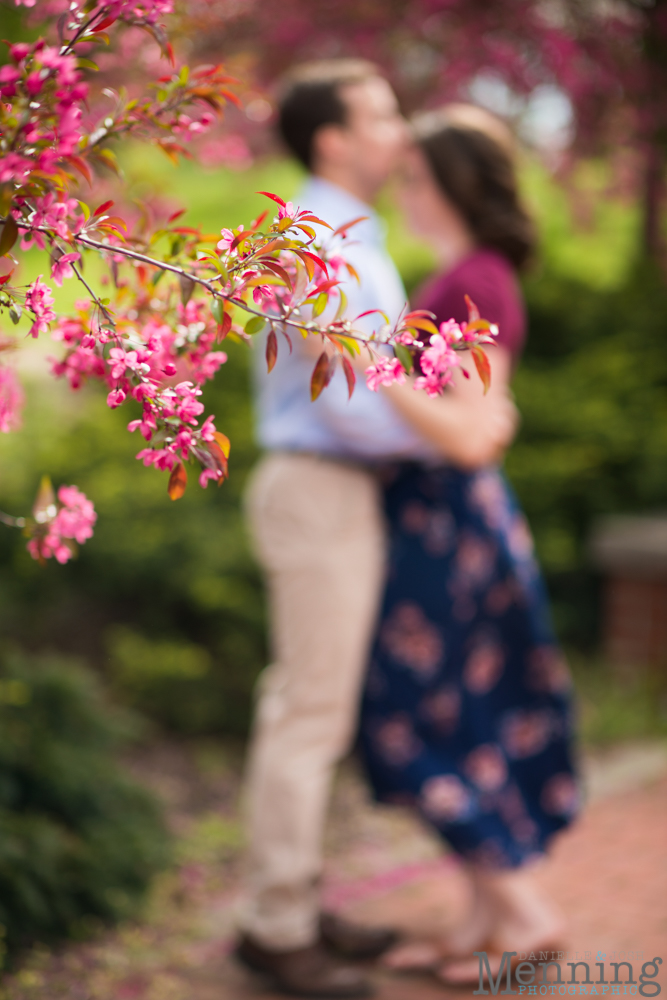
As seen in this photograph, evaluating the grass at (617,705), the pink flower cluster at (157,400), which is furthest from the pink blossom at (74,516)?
the grass at (617,705)

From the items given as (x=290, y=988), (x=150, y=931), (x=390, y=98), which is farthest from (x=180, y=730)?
(x=390, y=98)

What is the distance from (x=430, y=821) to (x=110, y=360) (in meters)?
1.67

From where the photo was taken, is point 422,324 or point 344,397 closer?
point 422,324

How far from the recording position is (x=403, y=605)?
235 cm

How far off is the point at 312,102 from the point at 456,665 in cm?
146

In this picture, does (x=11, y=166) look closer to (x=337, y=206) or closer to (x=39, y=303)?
(x=39, y=303)

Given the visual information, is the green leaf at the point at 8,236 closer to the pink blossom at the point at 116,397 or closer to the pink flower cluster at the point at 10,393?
the pink blossom at the point at 116,397

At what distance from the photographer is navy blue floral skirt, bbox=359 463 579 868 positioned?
233cm

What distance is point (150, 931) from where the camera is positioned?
256cm

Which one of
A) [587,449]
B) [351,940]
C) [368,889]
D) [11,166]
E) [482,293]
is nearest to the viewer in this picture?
[11,166]

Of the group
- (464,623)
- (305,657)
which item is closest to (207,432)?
(305,657)

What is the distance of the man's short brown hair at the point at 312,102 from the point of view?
2264 millimetres

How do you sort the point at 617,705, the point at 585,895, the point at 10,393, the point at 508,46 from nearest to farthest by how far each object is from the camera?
the point at 10,393
the point at 585,895
the point at 508,46
the point at 617,705

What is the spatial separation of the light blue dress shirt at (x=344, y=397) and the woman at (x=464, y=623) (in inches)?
6.2
